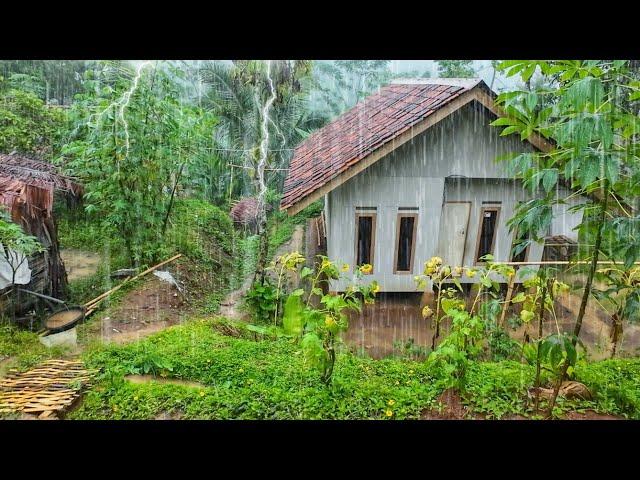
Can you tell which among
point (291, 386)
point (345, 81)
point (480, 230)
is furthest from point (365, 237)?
point (345, 81)

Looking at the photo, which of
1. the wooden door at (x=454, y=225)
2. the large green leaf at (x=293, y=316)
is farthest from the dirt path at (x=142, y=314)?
the wooden door at (x=454, y=225)

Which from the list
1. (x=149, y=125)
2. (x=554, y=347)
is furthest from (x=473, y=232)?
(x=149, y=125)

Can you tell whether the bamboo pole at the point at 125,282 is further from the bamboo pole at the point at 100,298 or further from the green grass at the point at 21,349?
the green grass at the point at 21,349

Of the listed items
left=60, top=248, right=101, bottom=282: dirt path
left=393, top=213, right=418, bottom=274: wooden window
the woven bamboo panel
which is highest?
left=393, top=213, right=418, bottom=274: wooden window

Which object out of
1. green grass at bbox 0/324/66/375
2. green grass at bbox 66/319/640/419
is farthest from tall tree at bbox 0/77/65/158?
green grass at bbox 66/319/640/419

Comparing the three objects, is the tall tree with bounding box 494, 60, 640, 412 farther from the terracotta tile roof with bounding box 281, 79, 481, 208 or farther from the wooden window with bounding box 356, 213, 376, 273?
the wooden window with bounding box 356, 213, 376, 273

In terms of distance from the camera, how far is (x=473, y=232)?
14.4ft

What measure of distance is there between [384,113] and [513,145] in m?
1.34

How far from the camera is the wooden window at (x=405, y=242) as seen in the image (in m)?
4.32

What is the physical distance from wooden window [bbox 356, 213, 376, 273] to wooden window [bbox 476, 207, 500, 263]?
975 mm

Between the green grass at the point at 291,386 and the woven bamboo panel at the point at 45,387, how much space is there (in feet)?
0.39

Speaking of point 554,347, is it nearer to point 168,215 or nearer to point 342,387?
point 342,387

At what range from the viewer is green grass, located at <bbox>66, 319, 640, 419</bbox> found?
327 centimetres

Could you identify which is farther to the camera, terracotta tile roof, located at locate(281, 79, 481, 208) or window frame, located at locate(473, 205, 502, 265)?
window frame, located at locate(473, 205, 502, 265)
